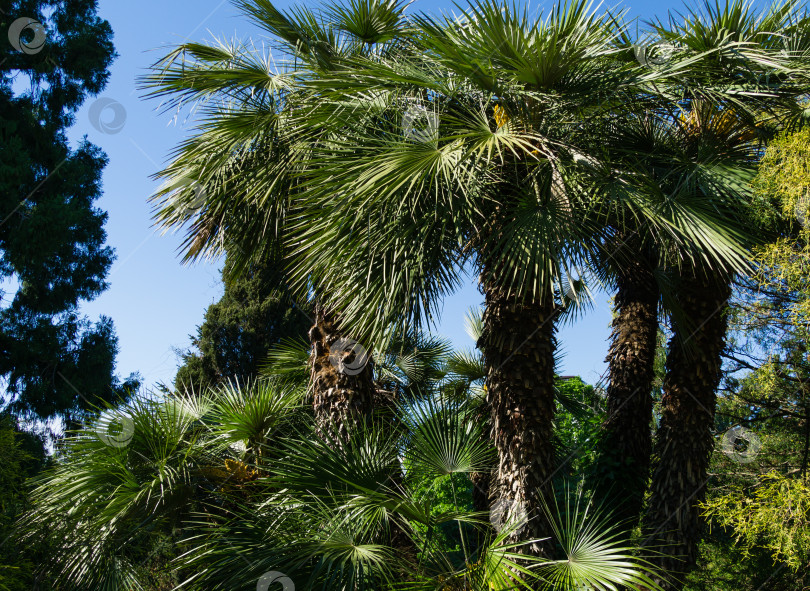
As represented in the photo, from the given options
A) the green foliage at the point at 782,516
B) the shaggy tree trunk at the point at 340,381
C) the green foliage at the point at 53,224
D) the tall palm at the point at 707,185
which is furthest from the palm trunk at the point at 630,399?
the green foliage at the point at 53,224

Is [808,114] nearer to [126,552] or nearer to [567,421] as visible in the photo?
[126,552]

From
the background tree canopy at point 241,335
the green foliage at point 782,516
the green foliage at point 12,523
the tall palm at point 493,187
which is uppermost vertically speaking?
the background tree canopy at point 241,335

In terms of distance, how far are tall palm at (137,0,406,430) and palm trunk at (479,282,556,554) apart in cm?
156

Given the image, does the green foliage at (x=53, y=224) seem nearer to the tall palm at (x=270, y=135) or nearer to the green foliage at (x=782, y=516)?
the tall palm at (x=270, y=135)

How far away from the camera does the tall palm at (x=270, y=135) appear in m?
6.50

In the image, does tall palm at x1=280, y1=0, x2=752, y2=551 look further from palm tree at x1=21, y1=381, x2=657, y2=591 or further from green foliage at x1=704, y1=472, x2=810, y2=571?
green foliage at x1=704, y1=472, x2=810, y2=571

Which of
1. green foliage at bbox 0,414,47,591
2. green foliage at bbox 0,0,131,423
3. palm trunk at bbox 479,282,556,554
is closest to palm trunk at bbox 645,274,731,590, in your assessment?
palm trunk at bbox 479,282,556,554

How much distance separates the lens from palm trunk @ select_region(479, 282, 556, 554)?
5246 millimetres

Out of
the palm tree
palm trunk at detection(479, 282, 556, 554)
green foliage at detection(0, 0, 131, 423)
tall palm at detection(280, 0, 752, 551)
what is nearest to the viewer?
the palm tree

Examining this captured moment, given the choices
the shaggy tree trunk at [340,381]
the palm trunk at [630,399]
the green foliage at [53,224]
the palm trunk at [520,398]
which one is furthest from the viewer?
the green foliage at [53,224]

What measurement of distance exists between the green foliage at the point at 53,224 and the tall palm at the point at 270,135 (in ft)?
26.5

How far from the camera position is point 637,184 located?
17.0 ft

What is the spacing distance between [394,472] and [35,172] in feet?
41.2

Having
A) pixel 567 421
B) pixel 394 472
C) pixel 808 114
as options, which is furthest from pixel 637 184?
pixel 567 421
